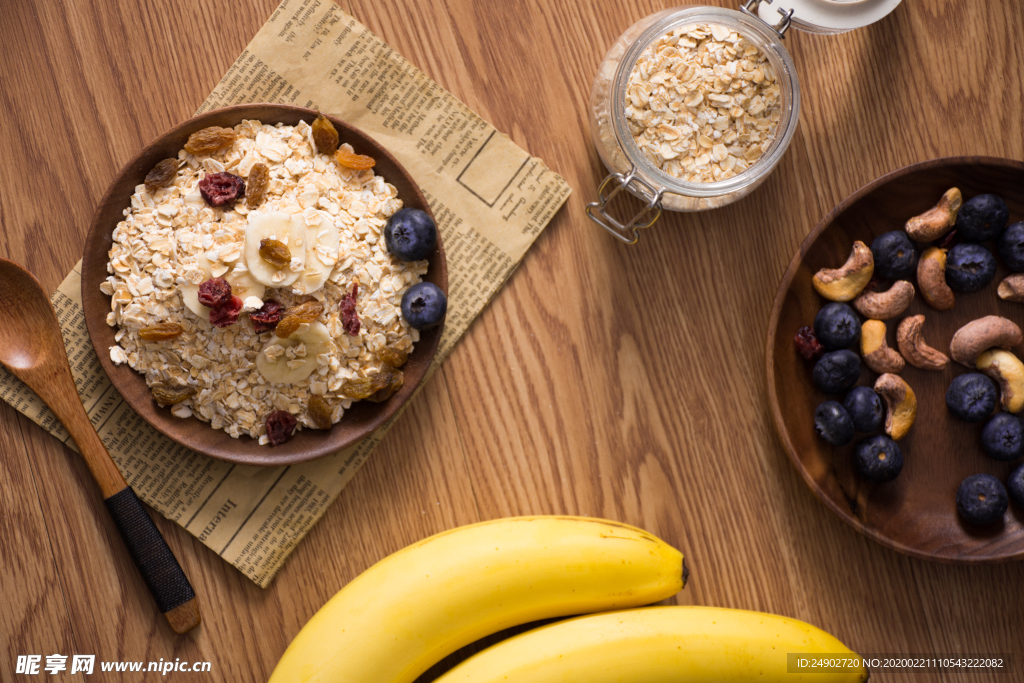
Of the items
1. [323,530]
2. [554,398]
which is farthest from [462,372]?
[323,530]

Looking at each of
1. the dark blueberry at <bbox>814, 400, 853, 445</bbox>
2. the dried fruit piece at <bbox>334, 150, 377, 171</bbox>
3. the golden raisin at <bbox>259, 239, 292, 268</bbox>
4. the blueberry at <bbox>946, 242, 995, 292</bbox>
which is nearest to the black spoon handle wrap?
the golden raisin at <bbox>259, 239, 292, 268</bbox>

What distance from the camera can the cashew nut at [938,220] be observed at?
74cm

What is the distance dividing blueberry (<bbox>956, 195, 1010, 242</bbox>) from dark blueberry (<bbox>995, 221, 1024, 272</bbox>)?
0.04ft

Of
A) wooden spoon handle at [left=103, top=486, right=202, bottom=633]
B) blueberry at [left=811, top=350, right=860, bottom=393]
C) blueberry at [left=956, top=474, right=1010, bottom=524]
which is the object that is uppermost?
blueberry at [left=811, top=350, right=860, bottom=393]

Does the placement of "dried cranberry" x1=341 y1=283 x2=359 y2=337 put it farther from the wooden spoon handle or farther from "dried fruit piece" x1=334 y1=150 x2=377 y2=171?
the wooden spoon handle

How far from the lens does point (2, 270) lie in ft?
2.38

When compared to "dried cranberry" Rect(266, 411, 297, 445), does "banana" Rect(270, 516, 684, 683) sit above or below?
below

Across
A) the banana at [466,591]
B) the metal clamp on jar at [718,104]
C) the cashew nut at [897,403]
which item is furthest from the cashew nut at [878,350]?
the banana at [466,591]

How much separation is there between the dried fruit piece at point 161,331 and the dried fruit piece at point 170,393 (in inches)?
2.5

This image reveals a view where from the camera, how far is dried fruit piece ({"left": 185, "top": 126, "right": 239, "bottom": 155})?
69 cm

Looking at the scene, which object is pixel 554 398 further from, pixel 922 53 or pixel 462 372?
pixel 922 53

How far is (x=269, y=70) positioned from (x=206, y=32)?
95 millimetres

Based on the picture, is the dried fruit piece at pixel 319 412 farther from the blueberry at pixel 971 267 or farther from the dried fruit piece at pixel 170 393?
the blueberry at pixel 971 267

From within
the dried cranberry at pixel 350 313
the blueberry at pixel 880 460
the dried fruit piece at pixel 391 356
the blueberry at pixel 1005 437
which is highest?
the dried cranberry at pixel 350 313
